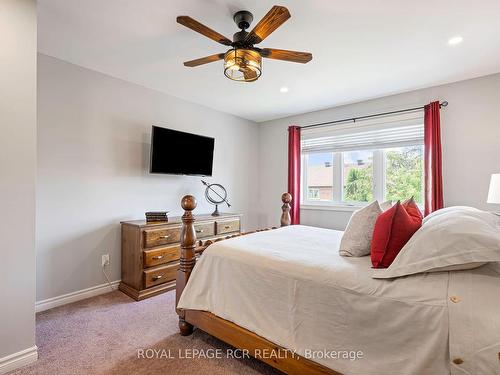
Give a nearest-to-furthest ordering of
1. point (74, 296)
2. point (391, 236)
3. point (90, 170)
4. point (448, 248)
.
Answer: point (448, 248)
point (391, 236)
point (74, 296)
point (90, 170)

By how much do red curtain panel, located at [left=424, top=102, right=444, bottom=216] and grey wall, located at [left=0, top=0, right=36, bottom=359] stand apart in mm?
3821

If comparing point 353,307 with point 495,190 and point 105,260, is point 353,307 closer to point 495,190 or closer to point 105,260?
point 495,190

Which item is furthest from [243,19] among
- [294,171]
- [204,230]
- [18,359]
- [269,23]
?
[18,359]

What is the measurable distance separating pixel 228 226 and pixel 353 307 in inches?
100

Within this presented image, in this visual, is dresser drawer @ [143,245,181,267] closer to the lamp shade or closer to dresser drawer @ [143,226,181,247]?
dresser drawer @ [143,226,181,247]

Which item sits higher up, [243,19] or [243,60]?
[243,19]

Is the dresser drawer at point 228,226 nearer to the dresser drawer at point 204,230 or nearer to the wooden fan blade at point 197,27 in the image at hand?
the dresser drawer at point 204,230

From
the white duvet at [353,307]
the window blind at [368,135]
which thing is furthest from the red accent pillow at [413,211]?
the window blind at [368,135]

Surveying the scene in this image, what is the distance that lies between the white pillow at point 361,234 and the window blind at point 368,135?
84.0 inches

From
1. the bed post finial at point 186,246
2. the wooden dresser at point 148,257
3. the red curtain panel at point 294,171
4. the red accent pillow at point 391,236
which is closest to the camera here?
the red accent pillow at point 391,236

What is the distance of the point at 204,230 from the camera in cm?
333

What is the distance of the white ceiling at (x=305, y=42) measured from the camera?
5.98ft

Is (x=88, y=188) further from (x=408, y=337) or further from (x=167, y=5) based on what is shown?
(x=408, y=337)

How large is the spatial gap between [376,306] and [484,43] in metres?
2.54
